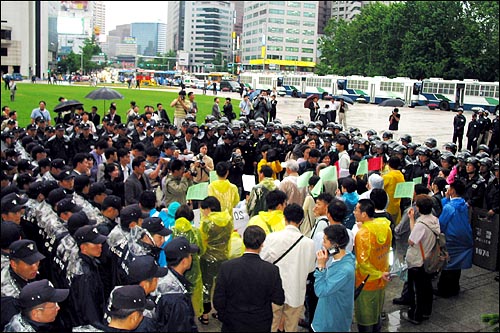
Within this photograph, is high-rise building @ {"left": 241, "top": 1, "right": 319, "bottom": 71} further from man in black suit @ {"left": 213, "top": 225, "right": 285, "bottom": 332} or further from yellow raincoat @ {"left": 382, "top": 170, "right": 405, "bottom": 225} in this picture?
man in black suit @ {"left": 213, "top": 225, "right": 285, "bottom": 332}

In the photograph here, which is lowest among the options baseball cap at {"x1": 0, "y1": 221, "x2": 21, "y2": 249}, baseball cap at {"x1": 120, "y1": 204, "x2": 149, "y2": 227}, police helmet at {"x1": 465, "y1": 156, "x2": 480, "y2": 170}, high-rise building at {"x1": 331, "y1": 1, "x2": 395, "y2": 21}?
baseball cap at {"x1": 0, "y1": 221, "x2": 21, "y2": 249}

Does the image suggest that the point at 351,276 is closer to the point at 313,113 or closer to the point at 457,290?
the point at 457,290

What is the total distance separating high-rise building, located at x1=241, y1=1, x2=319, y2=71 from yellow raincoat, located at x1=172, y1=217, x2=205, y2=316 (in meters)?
117

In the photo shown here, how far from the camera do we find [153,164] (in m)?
8.59

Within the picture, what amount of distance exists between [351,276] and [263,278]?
808 mm

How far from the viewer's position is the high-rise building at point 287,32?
405 feet

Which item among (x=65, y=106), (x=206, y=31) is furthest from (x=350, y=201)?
(x=206, y=31)

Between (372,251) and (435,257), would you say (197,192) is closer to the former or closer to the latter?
(372,251)

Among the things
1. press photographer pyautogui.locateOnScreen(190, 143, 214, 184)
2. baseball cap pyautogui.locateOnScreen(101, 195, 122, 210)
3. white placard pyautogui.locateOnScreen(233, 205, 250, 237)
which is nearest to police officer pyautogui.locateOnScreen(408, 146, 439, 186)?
press photographer pyautogui.locateOnScreen(190, 143, 214, 184)

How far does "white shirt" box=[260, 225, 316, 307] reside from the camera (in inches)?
185

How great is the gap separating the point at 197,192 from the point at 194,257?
160 centimetres

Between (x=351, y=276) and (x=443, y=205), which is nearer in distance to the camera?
(x=351, y=276)

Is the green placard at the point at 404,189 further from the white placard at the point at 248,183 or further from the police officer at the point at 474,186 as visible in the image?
the white placard at the point at 248,183

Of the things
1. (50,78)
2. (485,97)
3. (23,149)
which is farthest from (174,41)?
(23,149)
